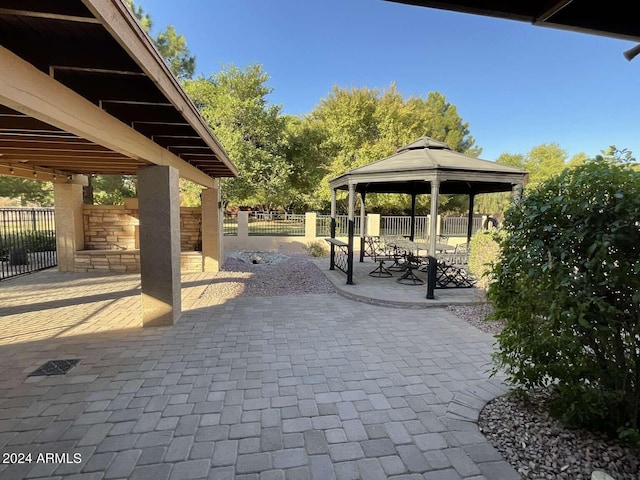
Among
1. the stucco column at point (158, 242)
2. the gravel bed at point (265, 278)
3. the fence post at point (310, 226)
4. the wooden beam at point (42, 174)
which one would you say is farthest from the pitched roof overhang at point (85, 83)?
the fence post at point (310, 226)

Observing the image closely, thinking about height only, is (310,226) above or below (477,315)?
above

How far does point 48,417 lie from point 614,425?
422cm

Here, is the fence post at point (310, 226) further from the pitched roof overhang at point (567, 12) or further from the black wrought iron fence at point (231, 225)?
the pitched roof overhang at point (567, 12)

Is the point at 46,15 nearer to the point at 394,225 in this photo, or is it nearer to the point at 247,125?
the point at 394,225

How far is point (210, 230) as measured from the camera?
28.6 feet

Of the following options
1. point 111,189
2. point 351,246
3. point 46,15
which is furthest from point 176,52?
point 46,15

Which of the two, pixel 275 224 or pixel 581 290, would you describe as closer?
pixel 581 290

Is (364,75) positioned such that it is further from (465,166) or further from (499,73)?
(465,166)

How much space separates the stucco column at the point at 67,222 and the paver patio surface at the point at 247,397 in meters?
3.61

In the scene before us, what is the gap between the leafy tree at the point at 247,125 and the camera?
1459 centimetres

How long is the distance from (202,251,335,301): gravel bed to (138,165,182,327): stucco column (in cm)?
158

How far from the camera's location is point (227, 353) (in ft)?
12.3

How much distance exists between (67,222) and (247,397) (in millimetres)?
8183

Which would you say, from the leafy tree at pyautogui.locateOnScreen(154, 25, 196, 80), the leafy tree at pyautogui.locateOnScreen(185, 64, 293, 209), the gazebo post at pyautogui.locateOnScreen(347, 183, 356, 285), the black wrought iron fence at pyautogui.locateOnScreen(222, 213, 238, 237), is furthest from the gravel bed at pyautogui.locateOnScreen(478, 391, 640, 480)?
the leafy tree at pyautogui.locateOnScreen(154, 25, 196, 80)
